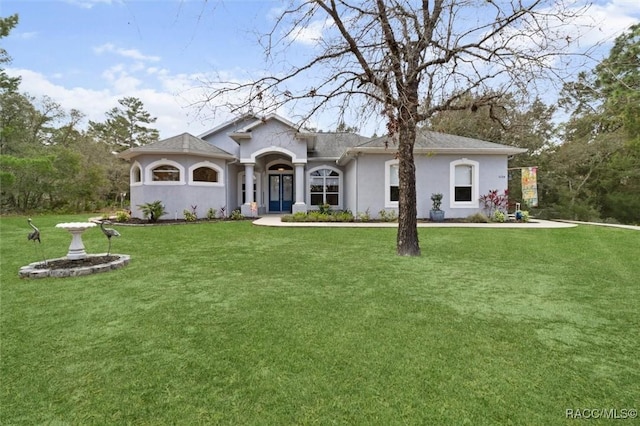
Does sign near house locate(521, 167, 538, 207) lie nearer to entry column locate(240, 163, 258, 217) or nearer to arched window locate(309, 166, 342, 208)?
arched window locate(309, 166, 342, 208)

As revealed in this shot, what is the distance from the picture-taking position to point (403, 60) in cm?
688

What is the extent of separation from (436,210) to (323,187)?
241 inches

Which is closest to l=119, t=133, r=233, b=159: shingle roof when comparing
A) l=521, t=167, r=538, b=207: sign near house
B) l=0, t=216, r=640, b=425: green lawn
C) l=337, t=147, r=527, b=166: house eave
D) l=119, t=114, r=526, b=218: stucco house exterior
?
l=119, t=114, r=526, b=218: stucco house exterior

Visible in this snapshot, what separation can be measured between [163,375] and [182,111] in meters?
5.25

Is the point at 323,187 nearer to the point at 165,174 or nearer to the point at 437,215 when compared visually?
the point at 437,215

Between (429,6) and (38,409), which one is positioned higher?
(429,6)

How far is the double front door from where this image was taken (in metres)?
19.8

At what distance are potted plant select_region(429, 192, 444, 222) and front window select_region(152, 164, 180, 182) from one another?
450 inches

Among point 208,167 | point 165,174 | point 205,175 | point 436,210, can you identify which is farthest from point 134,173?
point 436,210

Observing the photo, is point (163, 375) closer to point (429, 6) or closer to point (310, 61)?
point (310, 61)

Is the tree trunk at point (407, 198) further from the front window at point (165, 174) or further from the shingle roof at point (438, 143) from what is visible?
the front window at point (165, 174)

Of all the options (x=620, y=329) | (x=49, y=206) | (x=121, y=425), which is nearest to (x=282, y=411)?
(x=121, y=425)

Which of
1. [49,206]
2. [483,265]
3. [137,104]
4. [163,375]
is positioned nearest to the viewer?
[163,375]

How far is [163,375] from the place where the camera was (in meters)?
2.68
